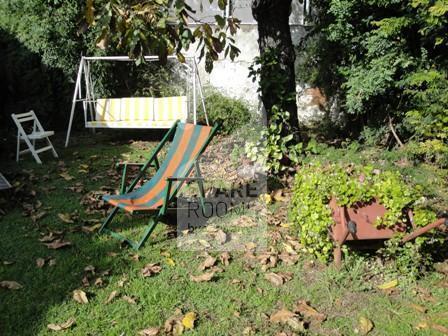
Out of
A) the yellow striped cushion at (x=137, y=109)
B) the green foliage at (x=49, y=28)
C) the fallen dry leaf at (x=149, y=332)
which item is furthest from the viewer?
the green foliage at (x=49, y=28)

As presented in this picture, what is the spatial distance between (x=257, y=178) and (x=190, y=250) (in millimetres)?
1685

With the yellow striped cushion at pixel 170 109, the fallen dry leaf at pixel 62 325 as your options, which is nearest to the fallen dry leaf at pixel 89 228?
the fallen dry leaf at pixel 62 325

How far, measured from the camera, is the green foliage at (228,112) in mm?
8281

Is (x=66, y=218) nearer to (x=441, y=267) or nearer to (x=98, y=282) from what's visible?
(x=98, y=282)

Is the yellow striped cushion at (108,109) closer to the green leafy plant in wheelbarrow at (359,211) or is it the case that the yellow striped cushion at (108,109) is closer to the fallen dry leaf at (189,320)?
the green leafy plant in wheelbarrow at (359,211)

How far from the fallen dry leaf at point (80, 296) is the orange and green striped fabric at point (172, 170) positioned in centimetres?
86

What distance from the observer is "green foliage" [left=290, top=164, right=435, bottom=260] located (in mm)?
3312

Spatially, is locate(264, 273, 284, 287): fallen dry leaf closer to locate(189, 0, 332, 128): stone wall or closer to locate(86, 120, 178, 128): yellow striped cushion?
locate(86, 120, 178, 128): yellow striped cushion

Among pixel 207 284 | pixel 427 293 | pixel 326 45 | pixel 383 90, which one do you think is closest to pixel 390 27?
pixel 383 90

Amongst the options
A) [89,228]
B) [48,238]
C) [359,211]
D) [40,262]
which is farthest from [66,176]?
[359,211]

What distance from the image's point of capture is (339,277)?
3439 mm

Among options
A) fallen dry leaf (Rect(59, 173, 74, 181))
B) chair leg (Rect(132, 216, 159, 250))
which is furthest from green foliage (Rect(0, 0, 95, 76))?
chair leg (Rect(132, 216, 159, 250))

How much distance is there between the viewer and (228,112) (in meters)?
8.47

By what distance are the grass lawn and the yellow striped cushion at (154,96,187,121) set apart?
137 inches
